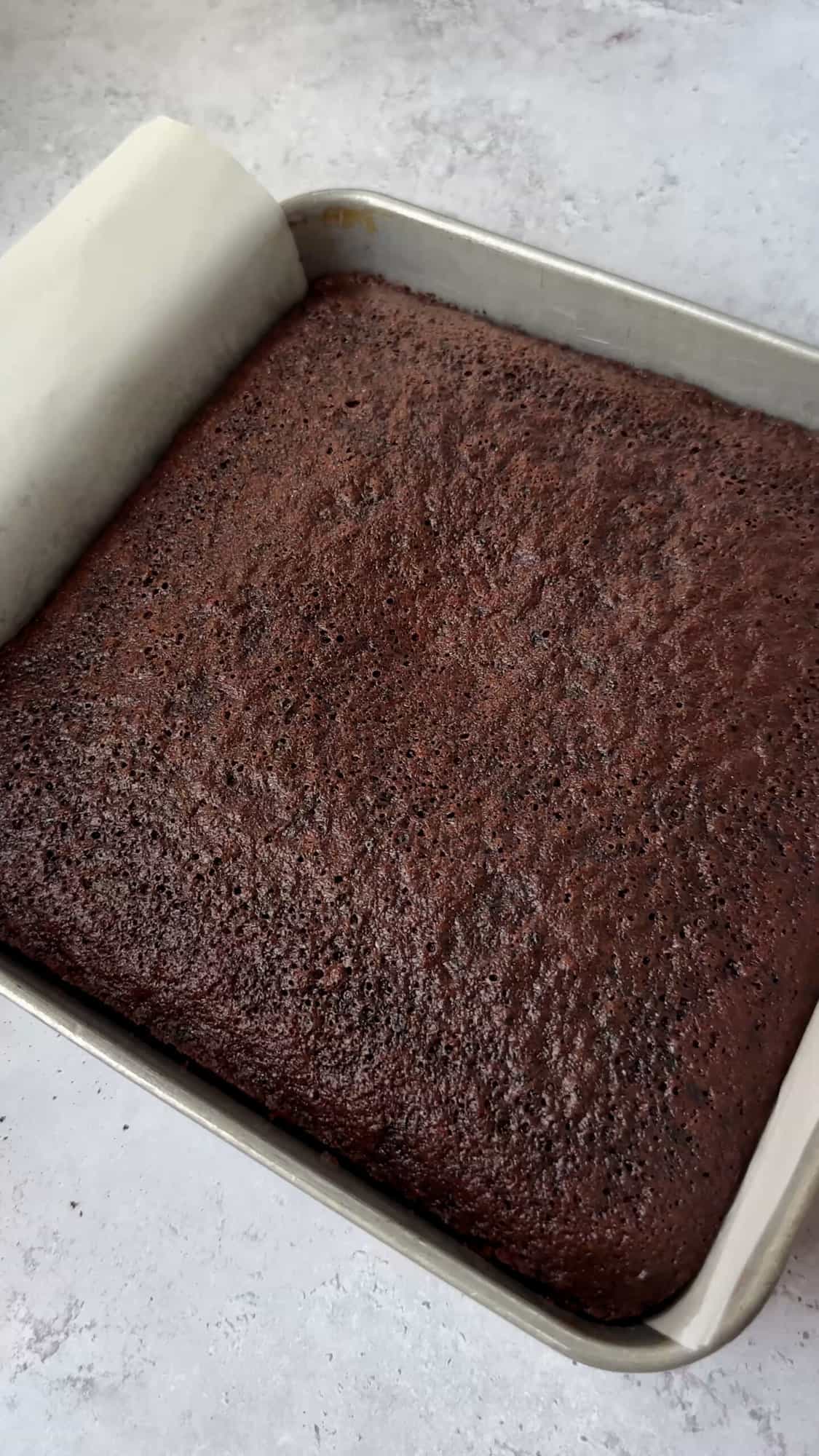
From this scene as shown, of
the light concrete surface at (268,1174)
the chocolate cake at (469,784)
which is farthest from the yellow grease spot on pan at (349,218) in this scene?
the light concrete surface at (268,1174)

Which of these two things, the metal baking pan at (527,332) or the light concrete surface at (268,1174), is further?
the light concrete surface at (268,1174)

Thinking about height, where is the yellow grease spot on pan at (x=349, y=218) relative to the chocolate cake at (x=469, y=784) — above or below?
above

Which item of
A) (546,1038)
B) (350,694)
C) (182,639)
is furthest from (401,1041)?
(182,639)

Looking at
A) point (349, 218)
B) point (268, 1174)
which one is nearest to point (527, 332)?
point (349, 218)

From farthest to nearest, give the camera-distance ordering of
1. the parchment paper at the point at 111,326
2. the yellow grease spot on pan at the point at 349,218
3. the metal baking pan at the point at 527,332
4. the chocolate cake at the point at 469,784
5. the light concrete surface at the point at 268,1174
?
the yellow grease spot on pan at the point at 349,218 < the parchment paper at the point at 111,326 < the light concrete surface at the point at 268,1174 < the chocolate cake at the point at 469,784 < the metal baking pan at the point at 527,332

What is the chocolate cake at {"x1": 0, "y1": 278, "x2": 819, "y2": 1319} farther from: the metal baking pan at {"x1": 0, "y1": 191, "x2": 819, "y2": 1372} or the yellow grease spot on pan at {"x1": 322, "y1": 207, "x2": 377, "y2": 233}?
the yellow grease spot on pan at {"x1": 322, "y1": 207, "x2": 377, "y2": 233}

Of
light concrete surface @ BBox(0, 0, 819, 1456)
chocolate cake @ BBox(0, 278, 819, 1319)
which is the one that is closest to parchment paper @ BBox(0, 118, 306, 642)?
chocolate cake @ BBox(0, 278, 819, 1319)

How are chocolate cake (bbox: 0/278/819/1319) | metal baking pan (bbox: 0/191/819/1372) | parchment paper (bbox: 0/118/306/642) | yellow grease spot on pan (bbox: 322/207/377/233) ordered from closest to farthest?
1. metal baking pan (bbox: 0/191/819/1372)
2. chocolate cake (bbox: 0/278/819/1319)
3. parchment paper (bbox: 0/118/306/642)
4. yellow grease spot on pan (bbox: 322/207/377/233)

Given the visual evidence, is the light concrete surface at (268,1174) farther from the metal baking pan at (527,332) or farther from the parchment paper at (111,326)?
the parchment paper at (111,326)
